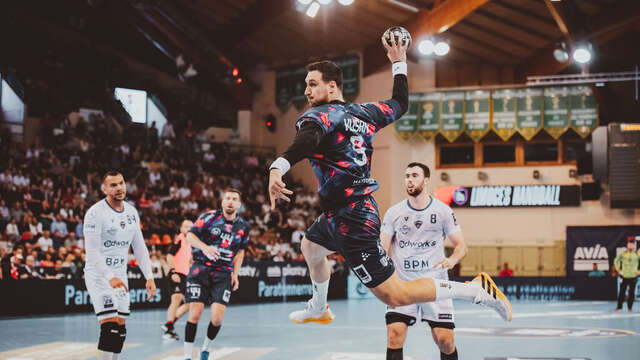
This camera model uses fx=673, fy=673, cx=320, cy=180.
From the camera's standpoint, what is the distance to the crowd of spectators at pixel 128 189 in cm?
1945

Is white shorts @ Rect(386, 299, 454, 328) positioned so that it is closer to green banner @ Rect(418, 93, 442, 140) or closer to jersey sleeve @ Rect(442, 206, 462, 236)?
jersey sleeve @ Rect(442, 206, 462, 236)

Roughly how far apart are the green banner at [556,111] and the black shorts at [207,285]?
2349cm

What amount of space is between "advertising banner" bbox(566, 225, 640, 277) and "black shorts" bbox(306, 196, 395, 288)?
26418 mm

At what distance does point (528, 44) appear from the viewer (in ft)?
96.0

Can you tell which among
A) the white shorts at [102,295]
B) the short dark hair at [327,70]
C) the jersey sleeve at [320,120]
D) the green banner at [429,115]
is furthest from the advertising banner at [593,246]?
the jersey sleeve at [320,120]

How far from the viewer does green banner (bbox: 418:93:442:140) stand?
31.0 m

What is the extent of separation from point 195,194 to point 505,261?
1421 centimetres

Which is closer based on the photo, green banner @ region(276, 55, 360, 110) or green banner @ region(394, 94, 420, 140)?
green banner @ region(394, 94, 420, 140)

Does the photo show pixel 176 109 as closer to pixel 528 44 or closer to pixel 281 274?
pixel 281 274

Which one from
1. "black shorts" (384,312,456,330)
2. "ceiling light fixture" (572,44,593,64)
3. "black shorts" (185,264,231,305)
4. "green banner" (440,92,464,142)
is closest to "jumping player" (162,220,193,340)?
"black shorts" (185,264,231,305)

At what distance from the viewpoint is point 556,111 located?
30062 mm

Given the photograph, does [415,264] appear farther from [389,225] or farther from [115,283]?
[115,283]

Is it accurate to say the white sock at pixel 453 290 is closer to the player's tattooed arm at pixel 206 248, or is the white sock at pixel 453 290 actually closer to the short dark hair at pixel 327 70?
the short dark hair at pixel 327 70

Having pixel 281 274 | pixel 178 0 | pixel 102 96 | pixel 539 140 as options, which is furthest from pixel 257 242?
pixel 539 140
